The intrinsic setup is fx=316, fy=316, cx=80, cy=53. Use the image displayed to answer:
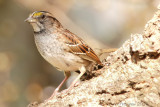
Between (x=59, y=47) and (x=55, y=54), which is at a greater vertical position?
(x=59, y=47)

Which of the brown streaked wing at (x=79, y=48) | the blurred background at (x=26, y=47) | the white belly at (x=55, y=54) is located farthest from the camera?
the blurred background at (x=26, y=47)

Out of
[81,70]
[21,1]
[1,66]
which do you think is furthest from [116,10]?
[81,70]

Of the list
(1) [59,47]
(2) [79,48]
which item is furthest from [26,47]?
(1) [59,47]

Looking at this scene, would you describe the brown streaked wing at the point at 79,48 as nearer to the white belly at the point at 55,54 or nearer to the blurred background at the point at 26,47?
the white belly at the point at 55,54

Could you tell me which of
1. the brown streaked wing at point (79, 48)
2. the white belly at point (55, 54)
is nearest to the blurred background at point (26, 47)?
the brown streaked wing at point (79, 48)

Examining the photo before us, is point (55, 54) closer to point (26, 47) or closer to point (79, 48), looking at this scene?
point (79, 48)

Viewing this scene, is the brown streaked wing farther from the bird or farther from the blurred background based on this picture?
the blurred background

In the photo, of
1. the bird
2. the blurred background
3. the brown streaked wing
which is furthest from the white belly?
the blurred background
